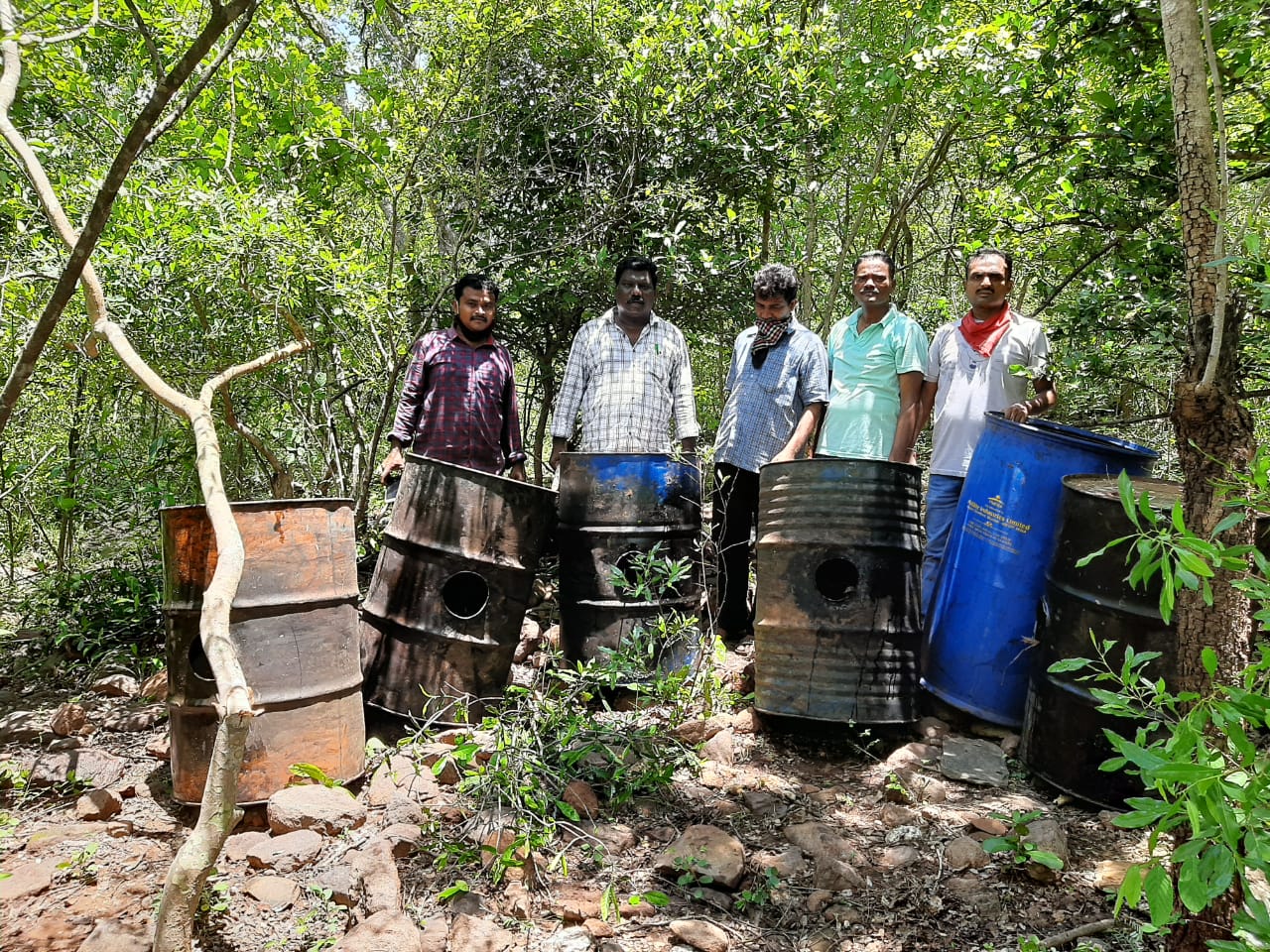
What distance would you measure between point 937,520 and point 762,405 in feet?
3.31

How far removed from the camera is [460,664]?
12.4 ft

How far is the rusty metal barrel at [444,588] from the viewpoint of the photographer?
147 inches

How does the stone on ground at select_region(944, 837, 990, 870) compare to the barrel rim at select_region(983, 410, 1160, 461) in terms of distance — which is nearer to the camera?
the stone on ground at select_region(944, 837, 990, 870)

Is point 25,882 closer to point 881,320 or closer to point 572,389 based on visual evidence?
point 572,389

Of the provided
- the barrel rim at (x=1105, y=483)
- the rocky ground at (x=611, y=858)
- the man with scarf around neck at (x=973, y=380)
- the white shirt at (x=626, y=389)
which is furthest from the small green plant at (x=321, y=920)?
the barrel rim at (x=1105, y=483)

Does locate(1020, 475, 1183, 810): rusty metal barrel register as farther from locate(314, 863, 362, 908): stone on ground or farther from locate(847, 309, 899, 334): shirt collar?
locate(314, 863, 362, 908): stone on ground

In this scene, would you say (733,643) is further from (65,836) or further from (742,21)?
(742,21)

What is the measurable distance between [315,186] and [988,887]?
482cm

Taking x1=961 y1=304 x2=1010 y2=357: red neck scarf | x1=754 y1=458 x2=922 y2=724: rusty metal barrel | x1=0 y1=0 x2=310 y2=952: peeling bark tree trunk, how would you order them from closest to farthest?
x1=0 y1=0 x2=310 y2=952: peeling bark tree trunk, x1=754 y1=458 x2=922 y2=724: rusty metal barrel, x1=961 y1=304 x2=1010 y2=357: red neck scarf

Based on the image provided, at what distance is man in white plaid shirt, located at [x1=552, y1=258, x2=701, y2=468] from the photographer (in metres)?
4.43

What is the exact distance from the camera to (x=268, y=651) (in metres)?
3.28

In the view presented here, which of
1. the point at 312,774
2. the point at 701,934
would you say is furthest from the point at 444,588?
the point at 701,934

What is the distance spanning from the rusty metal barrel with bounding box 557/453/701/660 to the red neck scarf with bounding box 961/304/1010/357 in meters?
1.47

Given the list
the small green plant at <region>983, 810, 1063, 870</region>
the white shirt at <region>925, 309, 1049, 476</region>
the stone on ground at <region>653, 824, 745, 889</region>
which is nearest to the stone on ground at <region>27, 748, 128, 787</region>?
the stone on ground at <region>653, 824, 745, 889</region>
